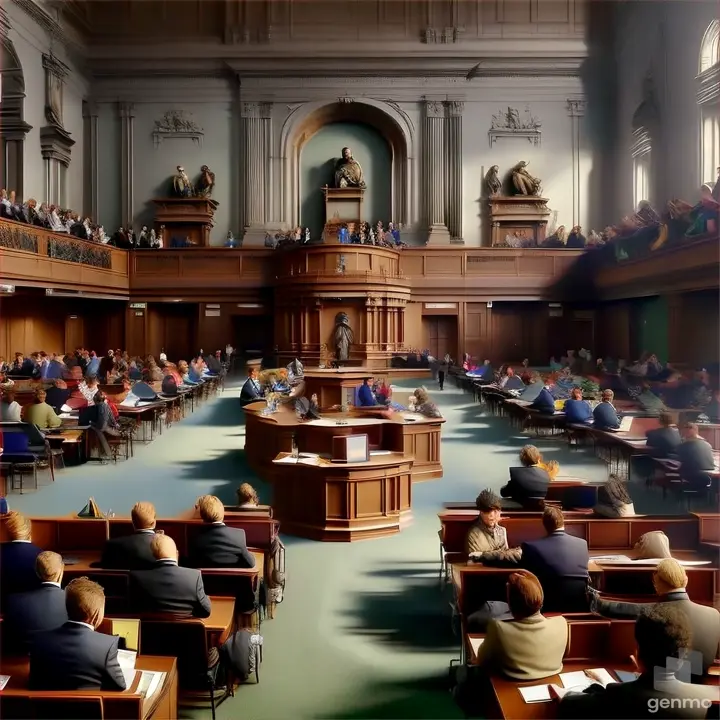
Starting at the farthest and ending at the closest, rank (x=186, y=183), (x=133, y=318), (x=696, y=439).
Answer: (x=186, y=183) → (x=133, y=318) → (x=696, y=439)

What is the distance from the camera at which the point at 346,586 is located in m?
5.49

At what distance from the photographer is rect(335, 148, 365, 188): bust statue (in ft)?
77.4

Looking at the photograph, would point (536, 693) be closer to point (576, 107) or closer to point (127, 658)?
point (127, 658)

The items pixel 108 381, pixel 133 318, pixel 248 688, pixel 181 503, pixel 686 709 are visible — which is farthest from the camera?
pixel 133 318

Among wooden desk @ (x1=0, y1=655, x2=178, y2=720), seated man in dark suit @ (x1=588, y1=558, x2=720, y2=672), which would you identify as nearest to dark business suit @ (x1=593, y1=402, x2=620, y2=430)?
seated man in dark suit @ (x1=588, y1=558, x2=720, y2=672)

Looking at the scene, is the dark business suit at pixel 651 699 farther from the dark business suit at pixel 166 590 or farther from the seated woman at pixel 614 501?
the seated woman at pixel 614 501

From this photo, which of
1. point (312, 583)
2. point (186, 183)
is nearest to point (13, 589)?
point (312, 583)

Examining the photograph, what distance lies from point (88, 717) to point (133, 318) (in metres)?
18.8

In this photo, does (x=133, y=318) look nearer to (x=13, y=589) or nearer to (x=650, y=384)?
(x=650, y=384)

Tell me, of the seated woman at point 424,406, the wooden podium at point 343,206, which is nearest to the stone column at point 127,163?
the wooden podium at point 343,206

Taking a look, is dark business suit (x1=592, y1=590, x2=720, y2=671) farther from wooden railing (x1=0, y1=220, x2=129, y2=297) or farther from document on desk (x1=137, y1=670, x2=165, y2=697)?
wooden railing (x1=0, y1=220, x2=129, y2=297)

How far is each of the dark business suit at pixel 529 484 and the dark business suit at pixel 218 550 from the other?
8.03ft

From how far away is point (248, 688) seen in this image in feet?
12.9

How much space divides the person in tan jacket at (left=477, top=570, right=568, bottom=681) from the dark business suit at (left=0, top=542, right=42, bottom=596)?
2.72 metres
